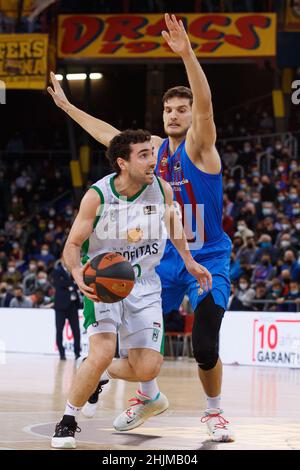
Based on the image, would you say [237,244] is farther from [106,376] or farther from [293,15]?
[106,376]

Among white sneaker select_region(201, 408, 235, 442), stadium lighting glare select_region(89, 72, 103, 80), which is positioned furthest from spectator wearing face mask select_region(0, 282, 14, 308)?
white sneaker select_region(201, 408, 235, 442)

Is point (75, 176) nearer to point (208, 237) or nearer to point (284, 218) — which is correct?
point (284, 218)

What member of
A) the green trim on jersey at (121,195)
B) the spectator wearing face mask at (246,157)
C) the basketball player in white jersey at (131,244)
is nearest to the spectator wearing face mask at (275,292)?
the spectator wearing face mask at (246,157)

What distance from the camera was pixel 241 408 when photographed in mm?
11266

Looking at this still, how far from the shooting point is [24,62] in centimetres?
2673

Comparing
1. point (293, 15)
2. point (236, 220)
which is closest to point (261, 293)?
point (236, 220)

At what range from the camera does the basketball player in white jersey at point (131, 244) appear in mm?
7457

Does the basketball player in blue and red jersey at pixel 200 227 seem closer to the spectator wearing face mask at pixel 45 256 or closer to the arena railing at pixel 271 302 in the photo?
the arena railing at pixel 271 302

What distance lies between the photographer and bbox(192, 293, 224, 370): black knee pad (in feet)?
26.2

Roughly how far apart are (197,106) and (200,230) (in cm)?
116

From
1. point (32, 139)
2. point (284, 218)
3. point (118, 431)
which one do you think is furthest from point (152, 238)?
point (32, 139)

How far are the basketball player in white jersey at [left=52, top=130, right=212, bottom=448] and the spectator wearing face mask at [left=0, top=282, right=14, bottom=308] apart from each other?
1691cm

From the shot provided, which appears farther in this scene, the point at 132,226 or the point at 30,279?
the point at 30,279

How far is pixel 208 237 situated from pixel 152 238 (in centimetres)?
70
